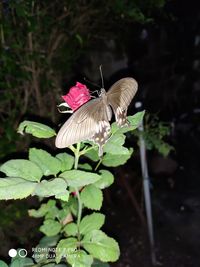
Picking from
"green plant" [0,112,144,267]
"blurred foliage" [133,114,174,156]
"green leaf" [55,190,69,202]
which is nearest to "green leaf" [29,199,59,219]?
"green plant" [0,112,144,267]

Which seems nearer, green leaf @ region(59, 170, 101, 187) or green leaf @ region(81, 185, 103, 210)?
green leaf @ region(59, 170, 101, 187)

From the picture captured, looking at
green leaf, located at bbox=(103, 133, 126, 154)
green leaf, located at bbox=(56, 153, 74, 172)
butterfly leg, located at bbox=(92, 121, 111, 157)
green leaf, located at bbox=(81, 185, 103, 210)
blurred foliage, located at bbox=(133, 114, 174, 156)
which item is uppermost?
butterfly leg, located at bbox=(92, 121, 111, 157)

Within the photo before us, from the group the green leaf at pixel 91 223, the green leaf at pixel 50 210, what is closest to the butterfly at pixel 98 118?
the green leaf at pixel 91 223

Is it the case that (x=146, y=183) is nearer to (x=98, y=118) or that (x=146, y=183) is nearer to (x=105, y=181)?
(x=105, y=181)

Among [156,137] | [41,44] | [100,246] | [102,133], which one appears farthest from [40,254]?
[41,44]

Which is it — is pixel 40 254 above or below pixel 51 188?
below

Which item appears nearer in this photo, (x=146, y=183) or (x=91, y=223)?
(x=91, y=223)

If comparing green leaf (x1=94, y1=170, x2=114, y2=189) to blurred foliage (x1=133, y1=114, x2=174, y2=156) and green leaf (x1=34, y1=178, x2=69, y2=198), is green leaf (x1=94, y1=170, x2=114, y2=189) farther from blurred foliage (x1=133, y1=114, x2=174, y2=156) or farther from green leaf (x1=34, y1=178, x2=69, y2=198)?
blurred foliage (x1=133, y1=114, x2=174, y2=156)
